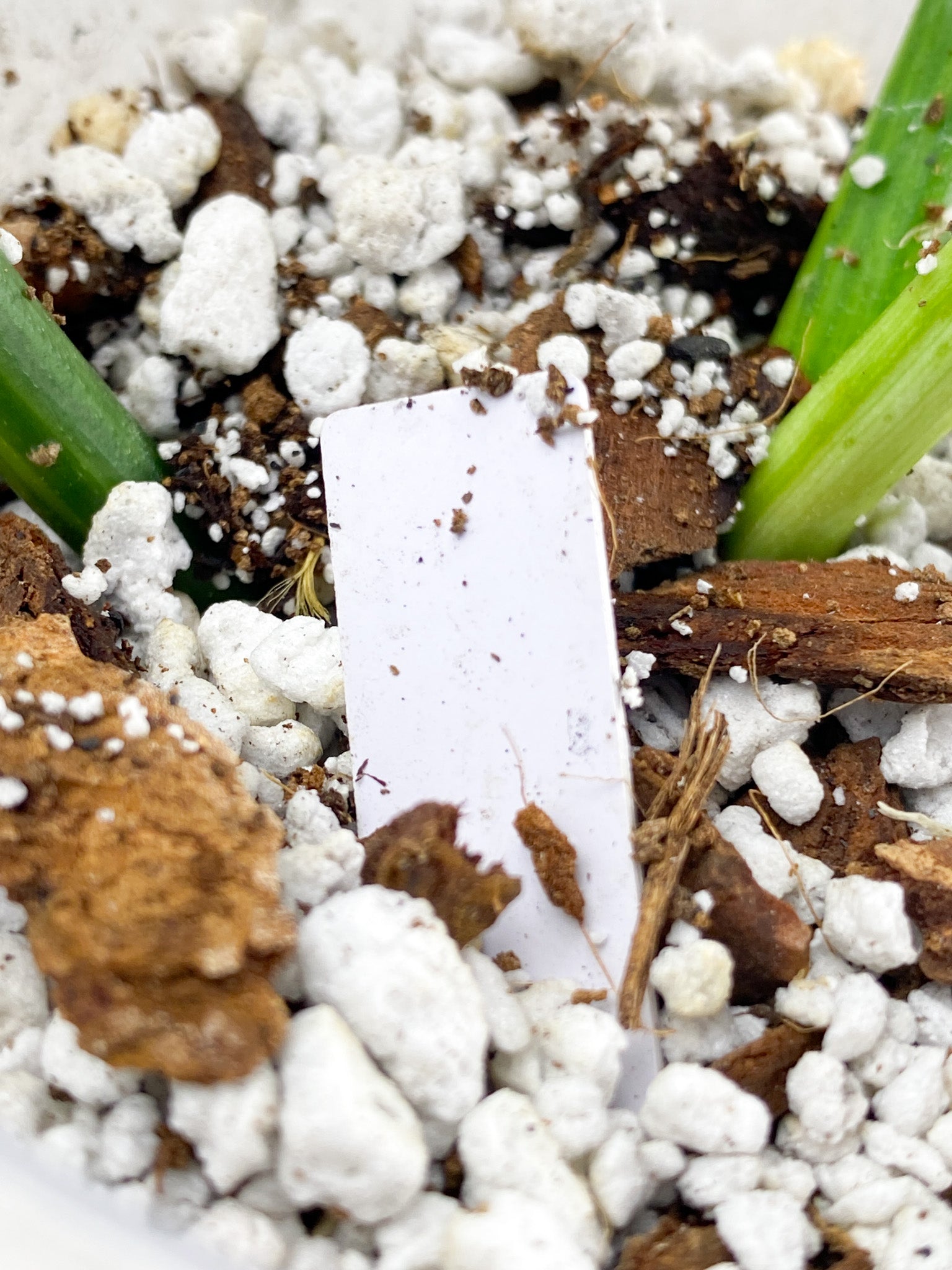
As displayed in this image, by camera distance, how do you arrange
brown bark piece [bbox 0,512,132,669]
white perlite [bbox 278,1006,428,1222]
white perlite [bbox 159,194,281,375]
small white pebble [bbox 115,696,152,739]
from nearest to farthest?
white perlite [bbox 278,1006,428,1222]
small white pebble [bbox 115,696,152,739]
brown bark piece [bbox 0,512,132,669]
white perlite [bbox 159,194,281,375]

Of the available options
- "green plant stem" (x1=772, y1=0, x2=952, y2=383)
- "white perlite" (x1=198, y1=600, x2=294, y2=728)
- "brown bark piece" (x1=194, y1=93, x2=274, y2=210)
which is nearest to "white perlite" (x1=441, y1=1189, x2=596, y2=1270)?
"white perlite" (x1=198, y1=600, x2=294, y2=728)

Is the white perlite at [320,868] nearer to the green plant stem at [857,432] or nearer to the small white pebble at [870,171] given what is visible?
the green plant stem at [857,432]

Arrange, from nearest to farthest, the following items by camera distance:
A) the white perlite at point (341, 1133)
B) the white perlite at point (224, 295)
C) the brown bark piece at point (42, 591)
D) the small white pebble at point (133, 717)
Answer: the white perlite at point (341, 1133) < the small white pebble at point (133, 717) < the brown bark piece at point (42, 591) < the white perlite at point (224, 295)

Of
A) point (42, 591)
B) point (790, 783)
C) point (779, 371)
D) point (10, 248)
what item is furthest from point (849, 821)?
point (10, 248)

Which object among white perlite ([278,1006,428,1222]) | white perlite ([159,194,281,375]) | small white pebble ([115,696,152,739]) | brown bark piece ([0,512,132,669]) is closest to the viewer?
white perlite ([278,1006,428,1222])

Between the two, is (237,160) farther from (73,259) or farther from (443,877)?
(443,877)

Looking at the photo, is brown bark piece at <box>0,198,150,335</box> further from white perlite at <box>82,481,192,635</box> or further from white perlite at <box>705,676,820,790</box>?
white perlite at <box>705,676,820,790</box>

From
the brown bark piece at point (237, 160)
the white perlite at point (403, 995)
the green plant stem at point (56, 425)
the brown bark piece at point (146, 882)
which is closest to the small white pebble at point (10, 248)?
the green plant stem at point (56, 425)
